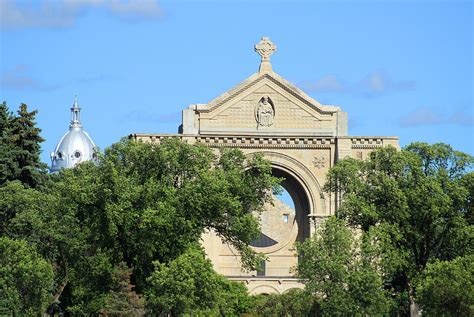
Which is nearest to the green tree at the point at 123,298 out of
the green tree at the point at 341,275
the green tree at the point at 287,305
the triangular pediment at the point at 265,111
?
the green tree at the point at 341,275

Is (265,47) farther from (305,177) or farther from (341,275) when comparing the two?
(341,275)

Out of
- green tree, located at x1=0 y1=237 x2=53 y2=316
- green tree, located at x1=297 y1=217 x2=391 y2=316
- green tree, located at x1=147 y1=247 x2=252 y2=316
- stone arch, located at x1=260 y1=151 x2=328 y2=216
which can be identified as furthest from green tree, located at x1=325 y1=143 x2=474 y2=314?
stone arch, located at x1=260 y1=151 x2=328 y2=216

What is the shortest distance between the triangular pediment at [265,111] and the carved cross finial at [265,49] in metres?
0.45

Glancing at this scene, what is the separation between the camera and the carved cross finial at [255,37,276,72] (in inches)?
4146

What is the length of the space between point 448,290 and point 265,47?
34017 mm

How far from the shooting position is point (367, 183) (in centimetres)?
8475

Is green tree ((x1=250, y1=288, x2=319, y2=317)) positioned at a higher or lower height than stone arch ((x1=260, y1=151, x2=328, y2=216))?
lower

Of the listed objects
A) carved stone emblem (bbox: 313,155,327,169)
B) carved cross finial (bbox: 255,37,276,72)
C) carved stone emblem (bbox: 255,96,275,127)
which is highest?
carved cross finial (bbox: 255,37,276,72)

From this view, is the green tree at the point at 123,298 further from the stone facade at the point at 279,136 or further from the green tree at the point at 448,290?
the stone facade at the point at 279,136

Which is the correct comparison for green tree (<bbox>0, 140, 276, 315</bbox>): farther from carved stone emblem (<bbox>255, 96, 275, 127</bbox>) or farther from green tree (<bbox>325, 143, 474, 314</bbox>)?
carved stone emblem (<bbox>255, 96, 275, 127</bbox>)

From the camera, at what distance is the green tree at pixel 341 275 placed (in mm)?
76688

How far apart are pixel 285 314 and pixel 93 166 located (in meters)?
11.6

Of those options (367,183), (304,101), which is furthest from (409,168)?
(304,101)

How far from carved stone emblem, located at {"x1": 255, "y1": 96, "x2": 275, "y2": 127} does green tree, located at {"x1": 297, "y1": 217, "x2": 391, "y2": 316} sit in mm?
25973
